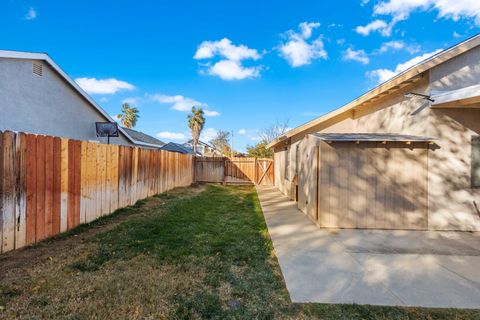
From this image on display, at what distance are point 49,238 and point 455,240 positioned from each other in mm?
7925

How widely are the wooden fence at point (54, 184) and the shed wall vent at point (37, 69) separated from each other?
401 cm

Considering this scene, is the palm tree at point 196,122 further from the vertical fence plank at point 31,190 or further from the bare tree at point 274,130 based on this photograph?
the vertical fence plank at point 31,190

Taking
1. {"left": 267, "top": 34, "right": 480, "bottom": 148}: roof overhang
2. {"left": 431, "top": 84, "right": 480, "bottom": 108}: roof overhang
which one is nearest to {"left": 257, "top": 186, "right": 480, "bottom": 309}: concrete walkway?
{"left": 431, "top": 84, "right": 480, "bottom": 108}: roof overhang

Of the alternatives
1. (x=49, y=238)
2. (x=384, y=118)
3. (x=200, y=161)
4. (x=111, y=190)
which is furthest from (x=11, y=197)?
(x=200, y=161)

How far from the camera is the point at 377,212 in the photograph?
578cm

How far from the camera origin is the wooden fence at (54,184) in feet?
12.3

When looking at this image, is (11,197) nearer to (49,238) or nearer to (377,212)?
(49,238)

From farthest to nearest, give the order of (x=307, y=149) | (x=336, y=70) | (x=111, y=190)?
(x=336, y=70)
(x=307, y=149)
(x=111, y=190)

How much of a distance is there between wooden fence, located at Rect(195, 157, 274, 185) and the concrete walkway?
34.4ft

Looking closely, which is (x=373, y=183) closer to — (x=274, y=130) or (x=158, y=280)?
(x=158, y=280)

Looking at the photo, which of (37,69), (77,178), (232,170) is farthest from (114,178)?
(232,170)

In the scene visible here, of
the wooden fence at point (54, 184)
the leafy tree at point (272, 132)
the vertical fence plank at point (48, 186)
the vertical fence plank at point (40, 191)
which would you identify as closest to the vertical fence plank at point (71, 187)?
the wooden fence at point (54, 184)

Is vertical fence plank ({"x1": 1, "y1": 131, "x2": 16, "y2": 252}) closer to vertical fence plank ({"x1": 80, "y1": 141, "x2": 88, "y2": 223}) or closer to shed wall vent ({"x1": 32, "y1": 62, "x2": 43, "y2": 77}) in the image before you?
vertical fence plank ({"x1": 80, "y1": 141, "x2": 88, "y2": 223})

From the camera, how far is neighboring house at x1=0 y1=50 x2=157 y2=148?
22.5ft
